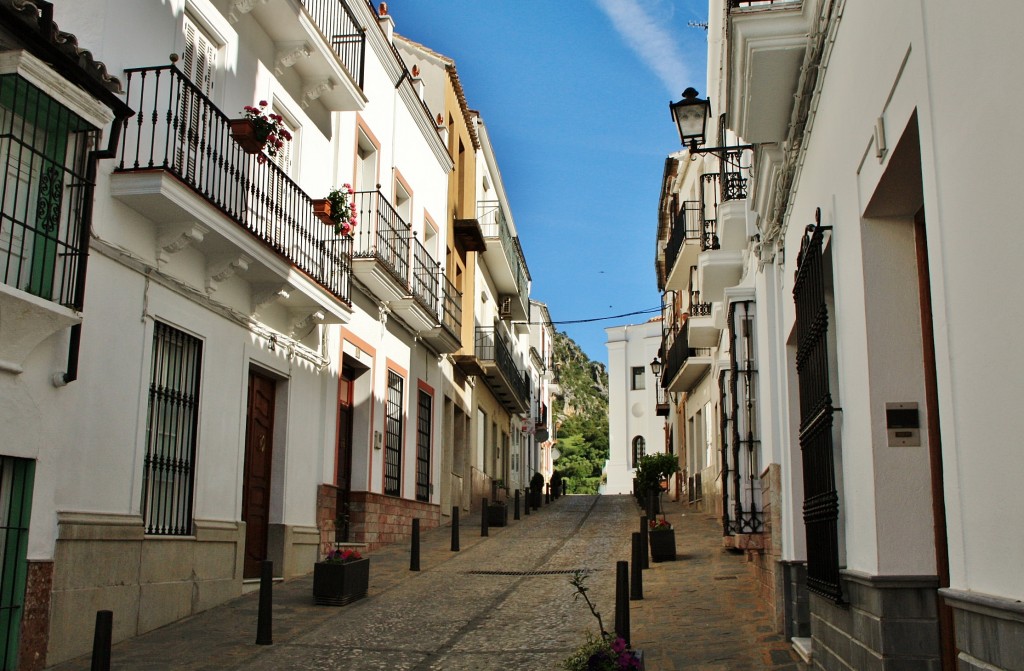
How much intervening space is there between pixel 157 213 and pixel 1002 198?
851 centimetres

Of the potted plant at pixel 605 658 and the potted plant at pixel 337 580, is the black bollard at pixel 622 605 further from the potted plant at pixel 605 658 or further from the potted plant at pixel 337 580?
the potted plant at pixel 337 580

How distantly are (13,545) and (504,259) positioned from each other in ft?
75.3

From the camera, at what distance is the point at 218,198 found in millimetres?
11086

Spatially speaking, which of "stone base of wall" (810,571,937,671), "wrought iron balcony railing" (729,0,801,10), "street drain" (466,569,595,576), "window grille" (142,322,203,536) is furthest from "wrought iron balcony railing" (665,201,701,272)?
"stone base of wall" (810,571,937,671)

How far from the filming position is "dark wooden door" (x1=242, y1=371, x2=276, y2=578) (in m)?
12.9

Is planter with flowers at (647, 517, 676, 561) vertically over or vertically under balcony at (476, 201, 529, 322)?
under

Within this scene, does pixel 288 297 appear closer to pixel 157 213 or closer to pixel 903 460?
pixel 157 213

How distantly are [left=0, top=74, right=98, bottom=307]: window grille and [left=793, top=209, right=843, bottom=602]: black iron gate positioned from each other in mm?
5759

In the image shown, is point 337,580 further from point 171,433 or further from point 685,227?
point 685,227

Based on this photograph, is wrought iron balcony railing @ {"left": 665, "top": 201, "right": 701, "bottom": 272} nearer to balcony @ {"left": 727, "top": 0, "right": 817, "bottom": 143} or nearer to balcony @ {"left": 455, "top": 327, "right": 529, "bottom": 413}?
balcony @ {"left": 455, "top": 327, "right": 529, "bottom": 413}

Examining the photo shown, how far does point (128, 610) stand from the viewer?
946cm

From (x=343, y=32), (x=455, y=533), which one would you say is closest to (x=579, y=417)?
(x=455, y=533)

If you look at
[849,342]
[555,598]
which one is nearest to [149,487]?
[555,598]

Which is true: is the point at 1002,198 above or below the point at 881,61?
below
